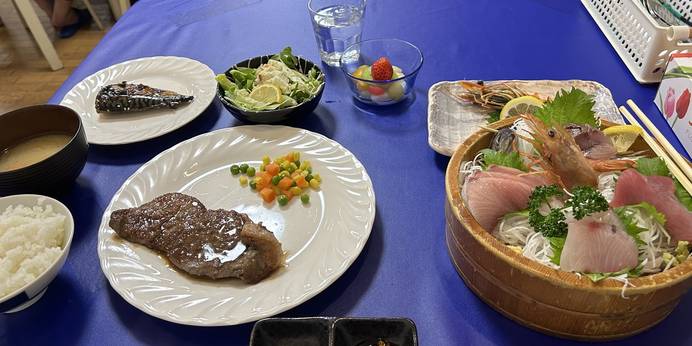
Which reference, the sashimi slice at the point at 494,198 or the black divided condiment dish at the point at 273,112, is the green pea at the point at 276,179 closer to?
the black divided condiment dish at the point at 273,112

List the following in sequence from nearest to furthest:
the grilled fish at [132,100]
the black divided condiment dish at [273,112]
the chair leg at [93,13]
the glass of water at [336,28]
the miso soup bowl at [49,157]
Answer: the miso soup bowl at [49,157], the black divided condiment dish at [273,112], the grilled fish at [132,100], the glass of water at [336,28], the chair leg at [93,13]

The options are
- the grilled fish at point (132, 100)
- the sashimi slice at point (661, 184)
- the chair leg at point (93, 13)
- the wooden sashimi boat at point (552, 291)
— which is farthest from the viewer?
the chair leg at point (93, 13)

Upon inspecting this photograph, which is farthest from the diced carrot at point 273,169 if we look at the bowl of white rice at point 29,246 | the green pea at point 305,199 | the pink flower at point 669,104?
the pink flower at point 669,104

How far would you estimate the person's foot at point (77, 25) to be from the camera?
4.02 metres

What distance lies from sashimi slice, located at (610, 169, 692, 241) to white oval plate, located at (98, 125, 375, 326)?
0.52 meters

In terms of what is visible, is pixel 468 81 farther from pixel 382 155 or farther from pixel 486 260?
pixel 486 260

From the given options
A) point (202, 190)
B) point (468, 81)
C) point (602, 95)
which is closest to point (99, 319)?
point (202, 190)

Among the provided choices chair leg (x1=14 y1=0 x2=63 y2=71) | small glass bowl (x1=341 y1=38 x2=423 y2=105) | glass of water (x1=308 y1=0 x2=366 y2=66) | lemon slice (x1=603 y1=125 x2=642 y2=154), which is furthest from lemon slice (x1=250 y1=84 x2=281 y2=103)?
chair leg (x1=14 y1=0 x2=63 y2=71)

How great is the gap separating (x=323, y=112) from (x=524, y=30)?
2.92ft

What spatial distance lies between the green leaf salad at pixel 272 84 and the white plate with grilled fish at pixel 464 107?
37 centimetres

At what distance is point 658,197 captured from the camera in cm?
93

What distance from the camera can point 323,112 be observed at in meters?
1.60

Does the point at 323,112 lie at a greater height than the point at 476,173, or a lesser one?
lesser

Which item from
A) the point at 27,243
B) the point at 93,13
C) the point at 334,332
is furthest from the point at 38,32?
the point at 334,332
